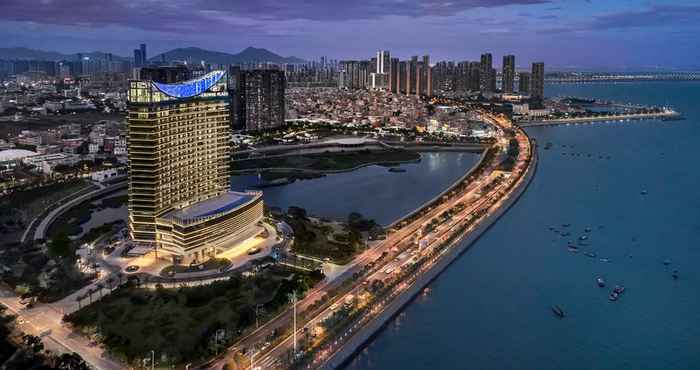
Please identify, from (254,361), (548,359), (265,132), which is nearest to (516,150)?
(265,132)

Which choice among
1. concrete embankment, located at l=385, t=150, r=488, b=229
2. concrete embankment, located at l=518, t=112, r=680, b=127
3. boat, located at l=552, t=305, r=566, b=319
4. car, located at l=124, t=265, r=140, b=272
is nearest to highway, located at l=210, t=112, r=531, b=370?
concrete embankment, located at l=385, t=150, r=488, b=229

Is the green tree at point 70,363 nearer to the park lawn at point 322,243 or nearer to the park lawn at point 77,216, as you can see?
the park lawn at point 322,243

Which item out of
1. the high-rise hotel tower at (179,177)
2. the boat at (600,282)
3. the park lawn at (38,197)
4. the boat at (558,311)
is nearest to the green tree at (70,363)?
the high-rise hotel tower at (179,177)

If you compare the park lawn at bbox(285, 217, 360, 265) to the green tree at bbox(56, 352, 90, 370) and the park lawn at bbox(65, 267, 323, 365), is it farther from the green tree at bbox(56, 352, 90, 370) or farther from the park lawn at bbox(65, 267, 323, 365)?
the green tree at bbox(56, 352, 90, 370)

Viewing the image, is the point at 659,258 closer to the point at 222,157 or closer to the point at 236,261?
the point at 236,261

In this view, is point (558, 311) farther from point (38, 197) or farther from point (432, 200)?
point (38, 197)

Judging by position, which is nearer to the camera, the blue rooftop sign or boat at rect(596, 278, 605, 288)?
boat at rect(596, 278, 605, 288)
